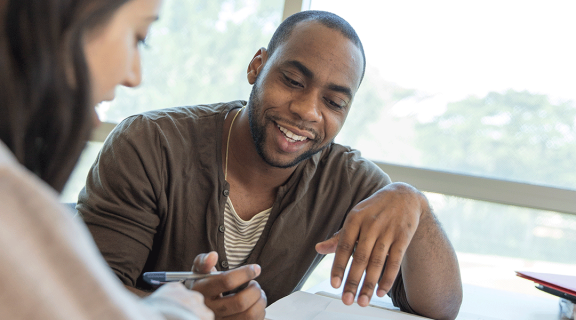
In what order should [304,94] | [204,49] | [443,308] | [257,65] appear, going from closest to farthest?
[443,308] < [304,94] < [257,65] < [204,49]

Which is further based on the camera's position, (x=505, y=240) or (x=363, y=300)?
(x=505, y=240)

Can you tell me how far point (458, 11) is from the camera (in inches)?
84.1

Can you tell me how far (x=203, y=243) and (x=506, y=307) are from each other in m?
0.90

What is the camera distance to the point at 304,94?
1.43 m

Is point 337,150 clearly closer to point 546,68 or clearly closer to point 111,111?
point 546,68

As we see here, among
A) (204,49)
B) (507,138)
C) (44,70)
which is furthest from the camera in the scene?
(204,49)

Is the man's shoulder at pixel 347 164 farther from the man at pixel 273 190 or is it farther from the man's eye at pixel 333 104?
the man's eye at pixel 333 104

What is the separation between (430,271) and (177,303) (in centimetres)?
88

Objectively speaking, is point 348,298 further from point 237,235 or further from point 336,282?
point 237,235

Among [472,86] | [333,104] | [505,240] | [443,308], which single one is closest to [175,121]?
[333,104]

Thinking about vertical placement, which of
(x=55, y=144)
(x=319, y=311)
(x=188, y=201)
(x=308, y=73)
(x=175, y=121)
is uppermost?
(x=308, y=73)

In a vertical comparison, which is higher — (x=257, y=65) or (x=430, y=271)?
(x=257, y=65)

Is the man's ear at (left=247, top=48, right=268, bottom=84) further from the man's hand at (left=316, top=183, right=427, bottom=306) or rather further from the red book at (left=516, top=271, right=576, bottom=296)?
the red book at (left=516, top=271, right=576, bottom=296)

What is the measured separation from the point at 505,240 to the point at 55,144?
2.13 meters
